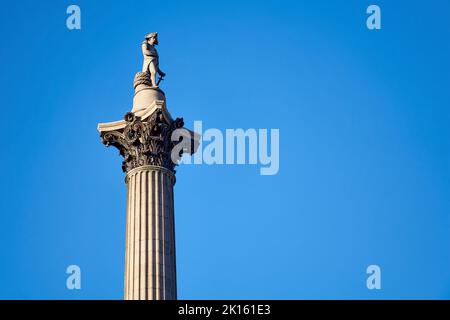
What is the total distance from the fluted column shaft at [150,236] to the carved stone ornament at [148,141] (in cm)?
42

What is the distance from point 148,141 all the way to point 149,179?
1.82m

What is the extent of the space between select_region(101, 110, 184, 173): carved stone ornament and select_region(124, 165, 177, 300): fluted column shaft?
1.36 feet

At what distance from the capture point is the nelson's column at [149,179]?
157ft

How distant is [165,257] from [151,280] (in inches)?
50.4

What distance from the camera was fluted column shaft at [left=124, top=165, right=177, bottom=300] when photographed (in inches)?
1870

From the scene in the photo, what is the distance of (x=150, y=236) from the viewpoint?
48.5m

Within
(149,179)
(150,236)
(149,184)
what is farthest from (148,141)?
(150,236)

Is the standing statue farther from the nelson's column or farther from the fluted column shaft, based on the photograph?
the fluted column shaft

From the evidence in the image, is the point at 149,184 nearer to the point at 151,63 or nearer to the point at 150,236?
the point at 150,236

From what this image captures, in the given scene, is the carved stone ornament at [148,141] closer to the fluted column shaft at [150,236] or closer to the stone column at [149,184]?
the stone column at [149,184]

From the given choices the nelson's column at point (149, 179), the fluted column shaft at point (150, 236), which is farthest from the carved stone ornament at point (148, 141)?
the fluted column shaft at point (150, 236)

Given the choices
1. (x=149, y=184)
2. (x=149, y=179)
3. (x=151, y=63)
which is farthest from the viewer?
(x=151, y=63)
